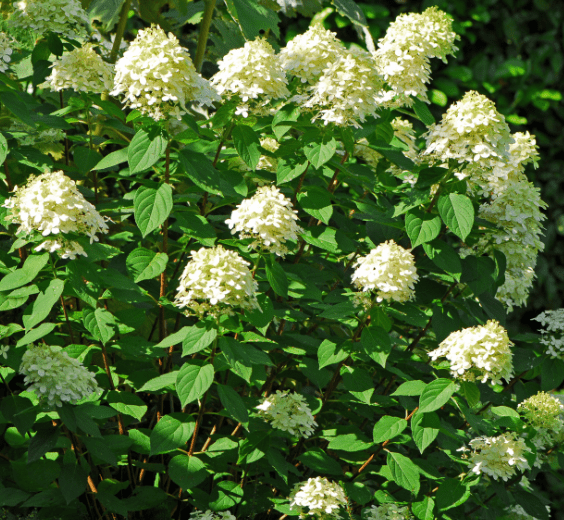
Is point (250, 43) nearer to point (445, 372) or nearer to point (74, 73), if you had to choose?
point (74, 73)

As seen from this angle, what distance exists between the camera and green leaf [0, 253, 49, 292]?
7.23 feet

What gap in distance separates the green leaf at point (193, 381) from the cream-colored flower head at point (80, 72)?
51.7 inches

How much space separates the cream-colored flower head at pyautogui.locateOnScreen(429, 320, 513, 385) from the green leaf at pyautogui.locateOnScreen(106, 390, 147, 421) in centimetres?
126

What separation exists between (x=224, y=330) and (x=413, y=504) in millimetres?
1159

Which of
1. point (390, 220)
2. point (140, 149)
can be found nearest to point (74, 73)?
point (140, 149)

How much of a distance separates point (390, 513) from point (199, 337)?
1215 mm

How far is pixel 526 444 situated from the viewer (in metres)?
2.67

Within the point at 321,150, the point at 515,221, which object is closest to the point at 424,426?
the point at 515,221

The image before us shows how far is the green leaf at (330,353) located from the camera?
2529 millimetres

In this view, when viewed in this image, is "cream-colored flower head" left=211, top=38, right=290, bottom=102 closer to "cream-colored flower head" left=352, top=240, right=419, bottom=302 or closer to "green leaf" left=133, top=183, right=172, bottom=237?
"green leaf" left=133, top=183, right=172, bottom=237

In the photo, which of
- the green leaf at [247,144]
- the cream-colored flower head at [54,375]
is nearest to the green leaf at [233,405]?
the cream-colored flower head at [54,375]

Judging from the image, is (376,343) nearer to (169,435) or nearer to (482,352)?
(482,352)

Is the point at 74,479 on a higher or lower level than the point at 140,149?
lower

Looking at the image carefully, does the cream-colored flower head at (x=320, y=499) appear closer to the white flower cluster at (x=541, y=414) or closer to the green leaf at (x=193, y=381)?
the green leaf at (x=193, y=381)
